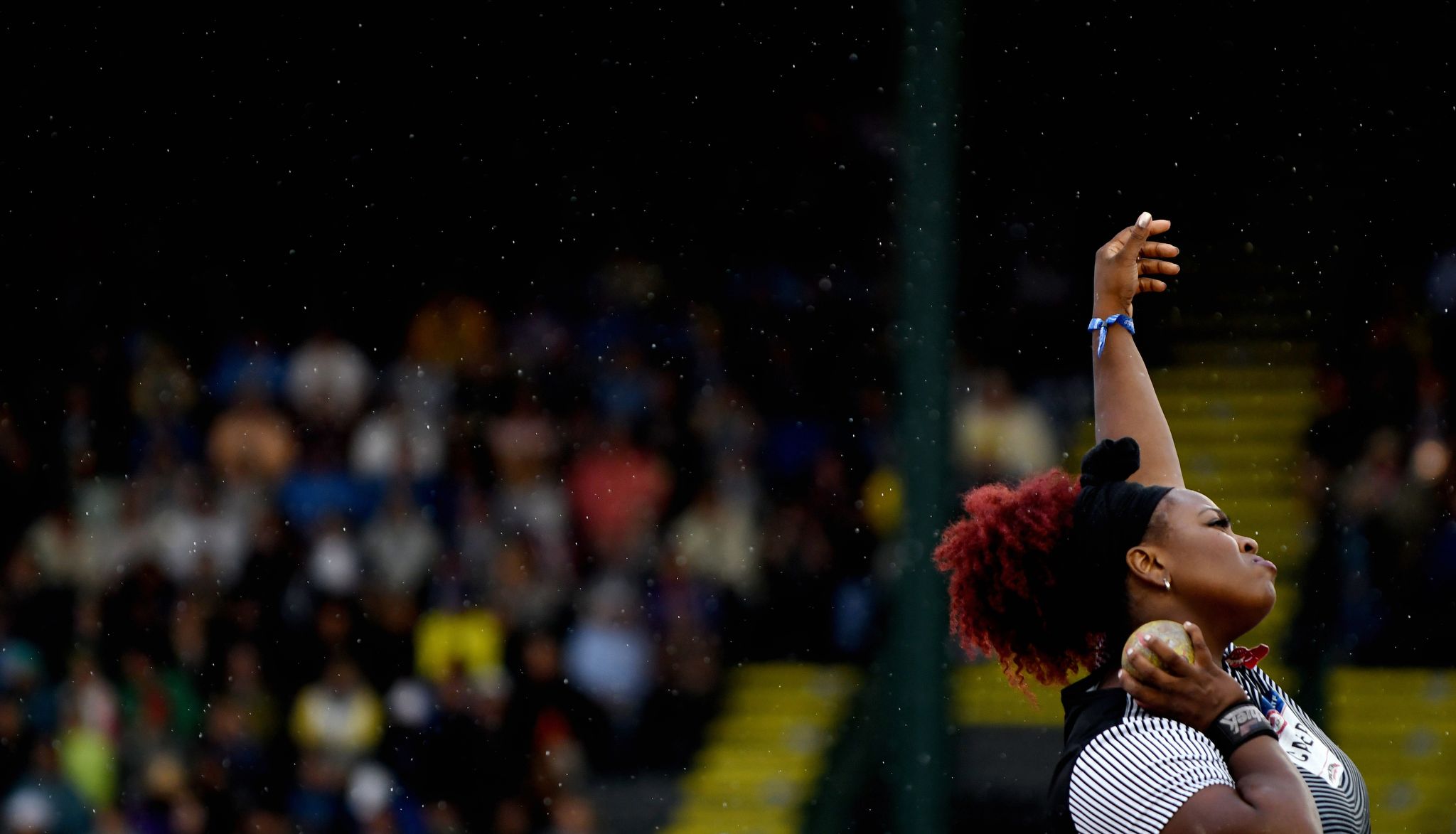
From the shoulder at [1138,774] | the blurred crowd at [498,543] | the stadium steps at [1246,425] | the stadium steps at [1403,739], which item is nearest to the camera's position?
the shoulder at [1138,774]

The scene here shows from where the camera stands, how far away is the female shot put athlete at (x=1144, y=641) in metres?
2.08

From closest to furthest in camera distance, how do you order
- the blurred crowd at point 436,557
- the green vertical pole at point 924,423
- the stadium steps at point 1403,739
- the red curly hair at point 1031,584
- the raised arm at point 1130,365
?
the red curly hair at point 1031,584 → the raised arm at point 1130,365 → the green vertical pole at point 924,423 → the stadium steps at point 1403,739 → the blurred crowd at point 436,557

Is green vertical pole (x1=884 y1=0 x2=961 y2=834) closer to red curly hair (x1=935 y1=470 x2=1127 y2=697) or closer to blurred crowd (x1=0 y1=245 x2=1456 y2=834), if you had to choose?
red curly hair (x1=935 y1=470 x2=1127 y2=697)

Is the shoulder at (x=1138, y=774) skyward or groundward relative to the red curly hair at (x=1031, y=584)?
groundward

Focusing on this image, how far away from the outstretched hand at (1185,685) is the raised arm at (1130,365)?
0.60 metres

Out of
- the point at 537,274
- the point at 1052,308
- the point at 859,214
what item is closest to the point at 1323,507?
the point at 1052,308

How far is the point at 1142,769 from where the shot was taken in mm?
2109

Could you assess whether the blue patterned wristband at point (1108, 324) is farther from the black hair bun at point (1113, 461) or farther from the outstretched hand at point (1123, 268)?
the black hair bun at point (1113, 461)

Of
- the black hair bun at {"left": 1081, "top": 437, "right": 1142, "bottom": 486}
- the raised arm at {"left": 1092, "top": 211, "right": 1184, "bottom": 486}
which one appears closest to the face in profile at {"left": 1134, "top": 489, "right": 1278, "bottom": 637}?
the black hair bun at {"left": 1081, "top": 437, "right": 1142, "bottom": 486}

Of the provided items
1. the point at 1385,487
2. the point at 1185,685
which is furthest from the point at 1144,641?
the point at 1385,487

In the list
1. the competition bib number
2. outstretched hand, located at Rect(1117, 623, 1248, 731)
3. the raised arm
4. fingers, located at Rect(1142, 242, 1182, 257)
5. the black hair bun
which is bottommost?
the competition bib number

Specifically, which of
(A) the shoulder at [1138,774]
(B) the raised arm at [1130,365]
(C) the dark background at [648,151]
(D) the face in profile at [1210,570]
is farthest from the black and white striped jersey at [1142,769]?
(C) the dark background at [648,151]

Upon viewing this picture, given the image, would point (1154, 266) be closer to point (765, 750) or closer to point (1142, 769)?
point (1142, 769)

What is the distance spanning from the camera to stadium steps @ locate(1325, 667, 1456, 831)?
6.12 meters
